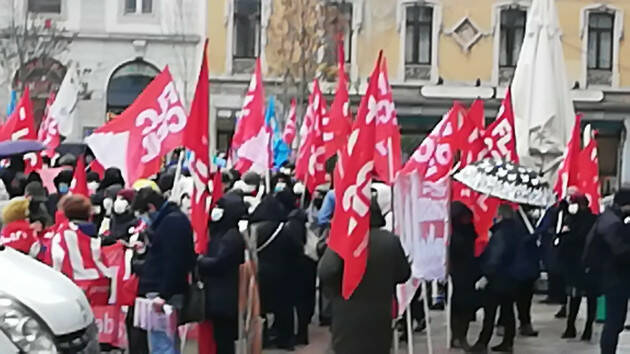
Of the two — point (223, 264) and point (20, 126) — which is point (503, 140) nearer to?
point (223, 264)

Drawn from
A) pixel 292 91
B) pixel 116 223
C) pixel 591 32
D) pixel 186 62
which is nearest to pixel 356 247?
pixel 116 223

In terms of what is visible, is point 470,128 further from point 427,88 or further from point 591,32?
point 591,32

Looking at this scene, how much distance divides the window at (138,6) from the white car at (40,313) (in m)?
31.2

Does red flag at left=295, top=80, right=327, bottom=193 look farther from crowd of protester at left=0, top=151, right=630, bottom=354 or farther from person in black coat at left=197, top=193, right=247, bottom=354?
person in black coat at left=197, top=193, right=247, bottom=354

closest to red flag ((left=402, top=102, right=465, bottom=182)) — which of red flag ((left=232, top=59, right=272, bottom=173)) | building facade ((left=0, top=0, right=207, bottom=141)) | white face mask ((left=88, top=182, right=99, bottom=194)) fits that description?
red flag ((left=232, top=59, right=272, bottom=173))

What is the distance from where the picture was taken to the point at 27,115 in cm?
1612

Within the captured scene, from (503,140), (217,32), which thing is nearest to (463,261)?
(503,140)

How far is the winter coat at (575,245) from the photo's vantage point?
42.8ft

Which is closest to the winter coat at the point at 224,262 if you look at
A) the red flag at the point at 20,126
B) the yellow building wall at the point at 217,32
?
the red flag at the point at 20,126

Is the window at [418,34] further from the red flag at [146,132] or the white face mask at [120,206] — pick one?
the white face mask at [120,206]

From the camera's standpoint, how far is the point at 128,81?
36.2 m

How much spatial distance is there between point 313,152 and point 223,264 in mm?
6513

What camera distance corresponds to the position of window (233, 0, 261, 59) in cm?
3653

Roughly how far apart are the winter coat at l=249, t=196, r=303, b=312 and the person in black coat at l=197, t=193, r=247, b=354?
1.91 meters
